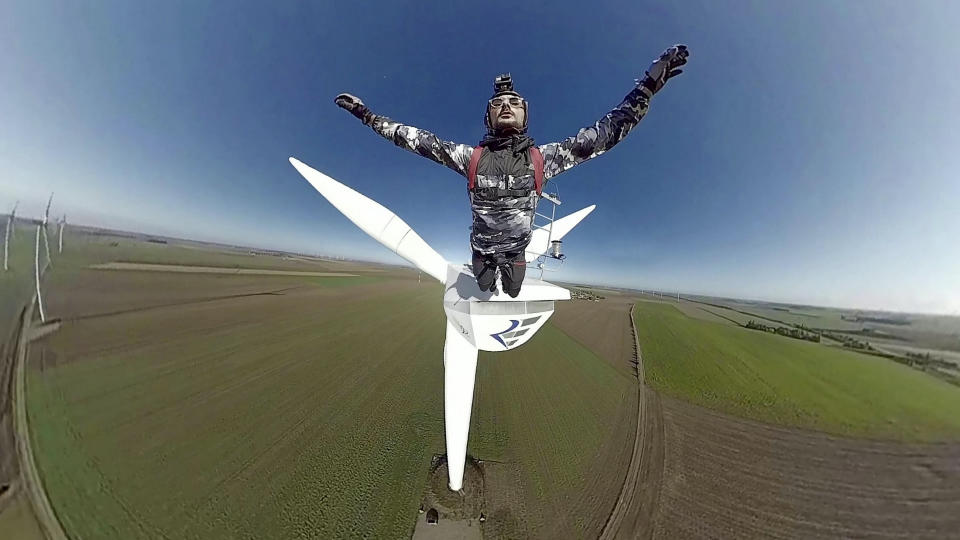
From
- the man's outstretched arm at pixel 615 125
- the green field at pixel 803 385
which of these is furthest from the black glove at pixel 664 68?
the green field at pixel 803 385

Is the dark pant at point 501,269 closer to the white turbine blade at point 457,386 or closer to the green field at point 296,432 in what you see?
the white turbine blade at point 457,386

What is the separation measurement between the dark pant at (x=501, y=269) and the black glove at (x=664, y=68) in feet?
1.79

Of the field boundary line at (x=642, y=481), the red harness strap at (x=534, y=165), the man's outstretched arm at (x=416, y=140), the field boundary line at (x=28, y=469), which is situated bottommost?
the field boundary line at (x=28, y=469)

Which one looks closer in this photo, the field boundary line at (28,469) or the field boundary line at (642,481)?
the field boundary line at (28,469)

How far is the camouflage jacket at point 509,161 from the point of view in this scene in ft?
2.34

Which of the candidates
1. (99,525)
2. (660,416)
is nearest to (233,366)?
(99,525)

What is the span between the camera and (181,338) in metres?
5.68

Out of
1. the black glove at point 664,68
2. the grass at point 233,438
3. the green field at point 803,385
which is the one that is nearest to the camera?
the black glove at point 664,68

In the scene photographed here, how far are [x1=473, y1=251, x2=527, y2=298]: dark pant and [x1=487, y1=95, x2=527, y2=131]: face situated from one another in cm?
37

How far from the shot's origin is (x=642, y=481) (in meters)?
2.33

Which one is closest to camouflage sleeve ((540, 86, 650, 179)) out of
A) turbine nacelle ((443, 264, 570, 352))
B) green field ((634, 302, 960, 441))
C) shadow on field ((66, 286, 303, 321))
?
turbine nacelle ((443, 264, 570, 352))

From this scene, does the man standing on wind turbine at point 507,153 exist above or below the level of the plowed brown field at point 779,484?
above

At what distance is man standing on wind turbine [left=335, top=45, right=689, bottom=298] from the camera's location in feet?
2.32

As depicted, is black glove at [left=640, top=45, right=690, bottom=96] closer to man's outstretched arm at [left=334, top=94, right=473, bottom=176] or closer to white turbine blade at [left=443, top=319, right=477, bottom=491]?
man's outstretched arm at [left=334, top=94, right=473, bottom=176]
